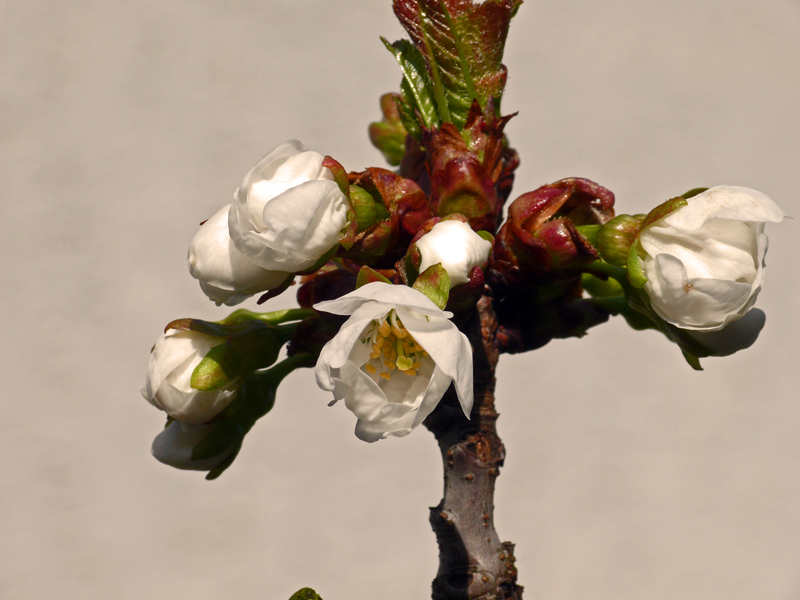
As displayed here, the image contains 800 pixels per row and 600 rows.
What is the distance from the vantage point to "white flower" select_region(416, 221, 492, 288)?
46 cm

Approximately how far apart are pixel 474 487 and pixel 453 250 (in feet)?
0.75

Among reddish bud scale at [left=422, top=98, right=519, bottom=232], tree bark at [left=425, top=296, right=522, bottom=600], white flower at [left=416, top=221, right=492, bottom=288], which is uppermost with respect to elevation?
reddish bud scale at [left=422, top=98, right=519, bottom=232]

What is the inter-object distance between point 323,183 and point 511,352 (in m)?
0.25

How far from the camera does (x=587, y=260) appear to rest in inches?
20.2

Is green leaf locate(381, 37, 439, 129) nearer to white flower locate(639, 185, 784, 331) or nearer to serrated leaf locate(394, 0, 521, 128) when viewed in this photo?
serrated leaf locate(394, 0, 521, 128)

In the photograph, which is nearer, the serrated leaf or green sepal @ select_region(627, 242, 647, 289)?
green sepal @ select_region(627, 242, 647, 289)

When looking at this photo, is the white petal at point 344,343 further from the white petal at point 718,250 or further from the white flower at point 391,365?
the white petal at point 718,250

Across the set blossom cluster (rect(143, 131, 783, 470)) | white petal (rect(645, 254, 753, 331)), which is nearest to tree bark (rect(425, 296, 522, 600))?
blossom cluster (rect(143, 131, 783, 470))

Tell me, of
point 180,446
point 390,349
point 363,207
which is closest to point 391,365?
point 390,349

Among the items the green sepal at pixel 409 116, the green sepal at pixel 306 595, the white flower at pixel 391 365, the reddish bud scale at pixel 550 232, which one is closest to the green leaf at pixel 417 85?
the green sepal at pixel 409 116

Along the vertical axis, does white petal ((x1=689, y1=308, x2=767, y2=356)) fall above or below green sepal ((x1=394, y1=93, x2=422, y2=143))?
below

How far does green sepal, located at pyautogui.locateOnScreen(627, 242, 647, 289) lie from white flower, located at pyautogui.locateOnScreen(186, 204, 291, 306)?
0.23m

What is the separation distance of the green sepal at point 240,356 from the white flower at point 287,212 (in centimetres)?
10

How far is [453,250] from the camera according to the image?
46cm
